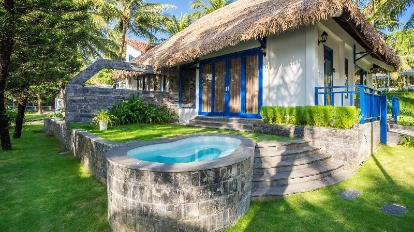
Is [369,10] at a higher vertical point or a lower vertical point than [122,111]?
higher

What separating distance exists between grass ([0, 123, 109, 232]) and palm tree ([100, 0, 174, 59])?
15.1 metres

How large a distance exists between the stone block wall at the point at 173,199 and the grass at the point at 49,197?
0.77m

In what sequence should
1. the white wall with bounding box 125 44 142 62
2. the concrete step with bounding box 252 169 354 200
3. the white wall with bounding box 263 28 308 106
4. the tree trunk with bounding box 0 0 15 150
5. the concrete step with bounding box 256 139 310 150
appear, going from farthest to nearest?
the white wall with bounding box 125 44 142 62 → the white wall with bounding box 263 28 308 106 → the tree trunk with bounding box 0 0 15 150 → the concrete step with bounding box 256 139 310 150 → the concrete step with bounding box 252 169 354 200

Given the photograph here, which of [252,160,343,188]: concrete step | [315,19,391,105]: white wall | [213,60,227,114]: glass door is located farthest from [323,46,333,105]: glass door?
[252,160,343,188]: concrete step

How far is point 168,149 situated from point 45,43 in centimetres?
600

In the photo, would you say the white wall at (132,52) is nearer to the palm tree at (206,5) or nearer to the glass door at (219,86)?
the palm tree at (206,5)

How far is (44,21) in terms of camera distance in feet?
28.6

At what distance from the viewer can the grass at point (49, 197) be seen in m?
4.21

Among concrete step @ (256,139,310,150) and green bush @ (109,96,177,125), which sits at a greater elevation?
green bush @ (109,96,177,125)

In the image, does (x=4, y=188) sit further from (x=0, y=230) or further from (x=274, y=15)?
(x=274, y=15)

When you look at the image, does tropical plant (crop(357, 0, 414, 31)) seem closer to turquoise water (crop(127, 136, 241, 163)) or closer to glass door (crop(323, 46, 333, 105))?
glass door (crop(323, 46, 333, 105))

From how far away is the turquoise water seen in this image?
528 cm

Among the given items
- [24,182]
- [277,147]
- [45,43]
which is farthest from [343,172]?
[45,43]

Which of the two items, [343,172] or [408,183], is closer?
[408,183]
